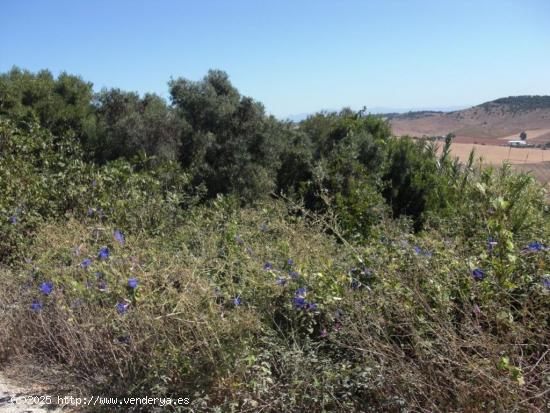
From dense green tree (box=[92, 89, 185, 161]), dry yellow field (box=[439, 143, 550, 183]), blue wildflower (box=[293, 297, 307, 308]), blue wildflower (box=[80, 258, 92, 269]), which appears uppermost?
dense green tree (box=[92, 89, 185, 161])

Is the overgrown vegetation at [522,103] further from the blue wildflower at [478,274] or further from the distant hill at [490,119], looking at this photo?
the blue wildflower at [478,274]

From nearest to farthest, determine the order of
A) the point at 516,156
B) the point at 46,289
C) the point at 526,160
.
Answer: the point at 46,289 < the point at 526,160 < the point at 516,156

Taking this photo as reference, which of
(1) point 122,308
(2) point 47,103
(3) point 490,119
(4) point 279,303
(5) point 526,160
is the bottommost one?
(4) point 279,303

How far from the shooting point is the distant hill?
4262 centimetres

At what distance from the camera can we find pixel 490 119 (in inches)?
2063

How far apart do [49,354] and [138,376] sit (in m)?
0.93

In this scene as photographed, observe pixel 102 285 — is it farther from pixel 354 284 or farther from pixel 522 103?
pixel 522 103

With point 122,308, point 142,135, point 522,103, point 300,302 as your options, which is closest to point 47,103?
point 142,135

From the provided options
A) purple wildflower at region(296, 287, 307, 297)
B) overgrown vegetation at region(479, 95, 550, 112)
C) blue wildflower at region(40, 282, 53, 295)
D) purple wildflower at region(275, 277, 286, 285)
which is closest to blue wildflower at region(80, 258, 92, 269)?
blue wildflower at region(40, 282, 53, 295)

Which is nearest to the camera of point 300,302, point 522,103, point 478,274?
point 478,274

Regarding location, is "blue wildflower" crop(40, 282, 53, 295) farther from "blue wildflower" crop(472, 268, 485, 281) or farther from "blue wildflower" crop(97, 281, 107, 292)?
"blue wildflower" crop(472, 268, 485, 281)

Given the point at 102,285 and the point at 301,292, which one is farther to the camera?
the point at 102,285

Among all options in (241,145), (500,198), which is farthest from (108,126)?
(500,198)

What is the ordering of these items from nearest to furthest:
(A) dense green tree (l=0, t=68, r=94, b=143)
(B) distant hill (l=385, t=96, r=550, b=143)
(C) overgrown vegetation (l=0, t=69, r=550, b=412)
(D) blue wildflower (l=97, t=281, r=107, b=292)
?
1. (C) overgrown vegetation (l=0, t=69, r=550, b=412)
2. (D) blue wildflower (l=97, t=281, r=107, b=292)
3. (A) dense green tree (l=0, t=68, r=94, b=143)
4. (B) distant hill (l=385, t=96, r=550, b=143)
